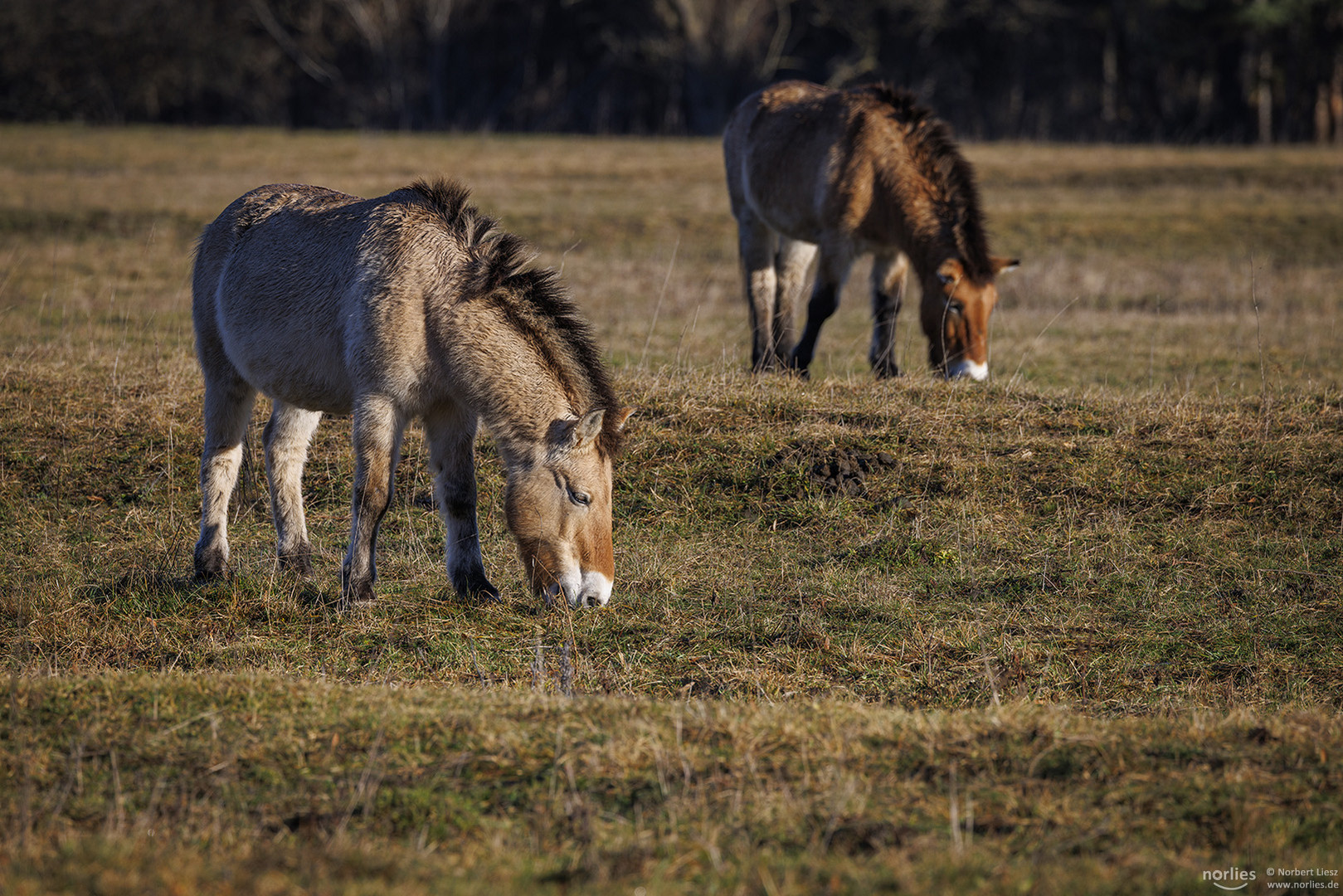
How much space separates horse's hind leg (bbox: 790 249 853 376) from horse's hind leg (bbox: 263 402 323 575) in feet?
16.0

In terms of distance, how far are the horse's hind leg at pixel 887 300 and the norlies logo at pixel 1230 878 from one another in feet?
23.9

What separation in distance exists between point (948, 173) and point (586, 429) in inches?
231

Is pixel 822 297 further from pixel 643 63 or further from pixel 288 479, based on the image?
pixel 643 63

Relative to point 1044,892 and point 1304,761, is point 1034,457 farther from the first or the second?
point 1044,892

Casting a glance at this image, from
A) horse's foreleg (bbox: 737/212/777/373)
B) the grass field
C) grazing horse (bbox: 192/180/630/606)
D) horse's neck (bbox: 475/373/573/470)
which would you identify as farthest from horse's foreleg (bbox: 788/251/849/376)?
horse's neck (bbox: 475/373/573/470)

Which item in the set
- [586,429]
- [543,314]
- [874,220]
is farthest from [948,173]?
[586,429]

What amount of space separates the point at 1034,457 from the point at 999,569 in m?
1.55

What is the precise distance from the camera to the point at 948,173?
1006 centimetres

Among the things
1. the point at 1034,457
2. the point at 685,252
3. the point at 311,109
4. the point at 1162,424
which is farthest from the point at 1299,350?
the point at 311,109

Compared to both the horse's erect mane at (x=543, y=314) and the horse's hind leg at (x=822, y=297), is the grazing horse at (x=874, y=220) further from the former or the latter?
the horse's erect mane at (x=543, y=314)

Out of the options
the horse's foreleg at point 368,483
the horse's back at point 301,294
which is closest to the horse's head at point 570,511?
the horse's foreleg at point 368,483

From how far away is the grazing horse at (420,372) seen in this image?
18.5ft

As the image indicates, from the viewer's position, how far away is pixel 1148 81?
42.1 m

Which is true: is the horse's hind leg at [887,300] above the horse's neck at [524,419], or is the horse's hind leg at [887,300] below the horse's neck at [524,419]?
above
